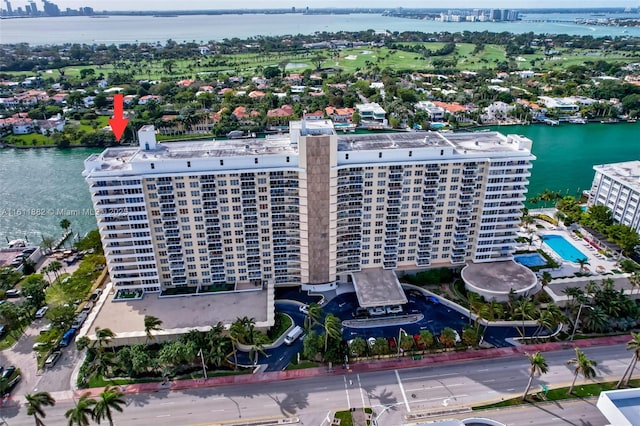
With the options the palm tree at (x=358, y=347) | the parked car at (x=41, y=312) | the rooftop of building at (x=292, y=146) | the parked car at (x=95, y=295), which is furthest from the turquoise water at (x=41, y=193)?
the palm tree at (x=358, y=347)

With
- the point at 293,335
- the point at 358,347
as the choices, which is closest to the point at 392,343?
the point at 358,347

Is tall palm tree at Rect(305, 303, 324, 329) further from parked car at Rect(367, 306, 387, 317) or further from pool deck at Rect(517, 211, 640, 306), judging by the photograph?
pool deck at Rect(517, 211, 640, 306)

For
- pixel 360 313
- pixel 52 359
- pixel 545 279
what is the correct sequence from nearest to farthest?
pixel 52 359 → pixel 360 313 → pixel 545 279

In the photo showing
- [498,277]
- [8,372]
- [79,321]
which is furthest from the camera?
[498,277]

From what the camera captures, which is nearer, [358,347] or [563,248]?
[358,347]

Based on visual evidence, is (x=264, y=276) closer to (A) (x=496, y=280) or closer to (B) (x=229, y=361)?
(B) (x=229, y=361)

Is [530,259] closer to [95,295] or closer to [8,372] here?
[95,295]

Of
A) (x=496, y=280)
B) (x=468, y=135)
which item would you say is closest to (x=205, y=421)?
(x=496, y=280)
